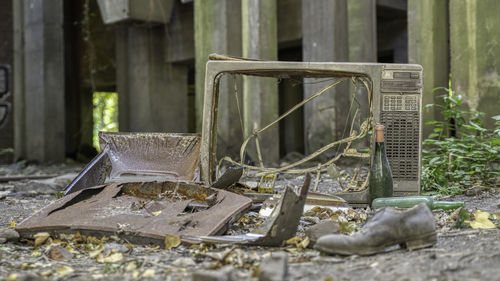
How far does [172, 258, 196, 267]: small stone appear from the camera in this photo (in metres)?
2.27

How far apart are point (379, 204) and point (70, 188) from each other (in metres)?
2.10

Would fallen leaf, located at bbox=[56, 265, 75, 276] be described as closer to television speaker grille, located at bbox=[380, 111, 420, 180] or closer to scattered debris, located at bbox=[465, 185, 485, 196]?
television speaker grille, located at bbox=[380, 111, 420, 180]

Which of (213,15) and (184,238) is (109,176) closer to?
(184,238)

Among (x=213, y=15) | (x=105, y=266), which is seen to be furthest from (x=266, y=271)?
(x=213, y=15)

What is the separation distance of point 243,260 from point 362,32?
560cm

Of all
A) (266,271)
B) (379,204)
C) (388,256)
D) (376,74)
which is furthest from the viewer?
(376,74)

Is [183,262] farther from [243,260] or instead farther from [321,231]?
[321,231]

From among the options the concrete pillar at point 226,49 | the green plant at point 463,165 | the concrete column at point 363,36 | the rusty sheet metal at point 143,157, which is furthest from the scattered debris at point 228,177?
the concrete pillar at point 226,49

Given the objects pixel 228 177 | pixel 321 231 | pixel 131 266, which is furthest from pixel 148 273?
pixel 228 177

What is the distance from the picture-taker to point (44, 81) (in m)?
11.5

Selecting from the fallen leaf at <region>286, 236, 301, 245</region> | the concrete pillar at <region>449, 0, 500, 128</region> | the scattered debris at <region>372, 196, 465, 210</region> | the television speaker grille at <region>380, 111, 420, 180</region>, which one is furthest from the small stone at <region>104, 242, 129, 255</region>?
the concrete pillar at <region>449, 0, 500, 128</region>

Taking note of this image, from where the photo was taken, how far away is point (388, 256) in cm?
219

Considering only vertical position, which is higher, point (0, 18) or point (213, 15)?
point (0, 18)

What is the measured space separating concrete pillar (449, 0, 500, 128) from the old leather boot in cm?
384
